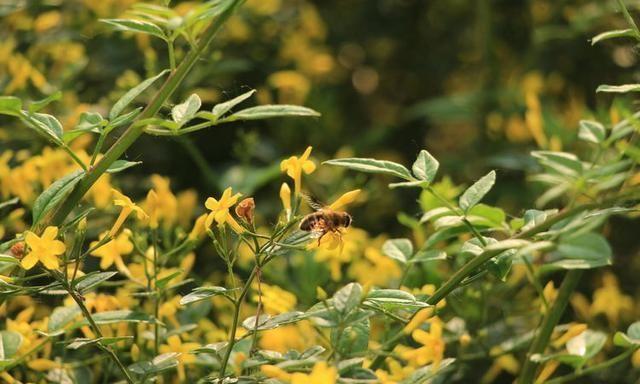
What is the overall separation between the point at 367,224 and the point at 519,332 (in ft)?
2.97

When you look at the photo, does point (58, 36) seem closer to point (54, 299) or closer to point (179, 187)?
point (179, 187)

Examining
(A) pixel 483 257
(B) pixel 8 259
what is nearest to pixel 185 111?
(B) pixel 8 259

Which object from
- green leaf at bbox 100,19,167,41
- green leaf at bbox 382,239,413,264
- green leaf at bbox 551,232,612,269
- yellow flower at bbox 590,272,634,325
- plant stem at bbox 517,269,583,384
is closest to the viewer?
green leaf at bbox 551,232,612,269

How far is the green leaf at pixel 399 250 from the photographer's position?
56.4 inches

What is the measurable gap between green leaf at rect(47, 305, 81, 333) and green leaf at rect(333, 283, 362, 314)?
47 cm

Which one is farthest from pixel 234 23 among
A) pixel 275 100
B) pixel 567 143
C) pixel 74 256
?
pixel 74 256

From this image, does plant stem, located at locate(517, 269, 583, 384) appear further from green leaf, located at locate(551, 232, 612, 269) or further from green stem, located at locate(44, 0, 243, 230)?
green stem, located at locate(44, 0, 243, 230)

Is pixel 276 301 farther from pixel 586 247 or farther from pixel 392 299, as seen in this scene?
pixel 586 247

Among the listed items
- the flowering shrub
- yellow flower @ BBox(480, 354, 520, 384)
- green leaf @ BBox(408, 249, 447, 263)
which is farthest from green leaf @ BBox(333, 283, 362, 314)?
yellow flower @ BBox(480, 354, 520, 384)

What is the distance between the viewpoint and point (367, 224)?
2732 millimetres

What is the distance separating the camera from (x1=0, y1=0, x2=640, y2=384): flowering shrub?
110cm

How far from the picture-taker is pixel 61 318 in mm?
1351

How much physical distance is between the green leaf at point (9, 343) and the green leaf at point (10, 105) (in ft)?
1.11

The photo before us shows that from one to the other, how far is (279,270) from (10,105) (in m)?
0.90
